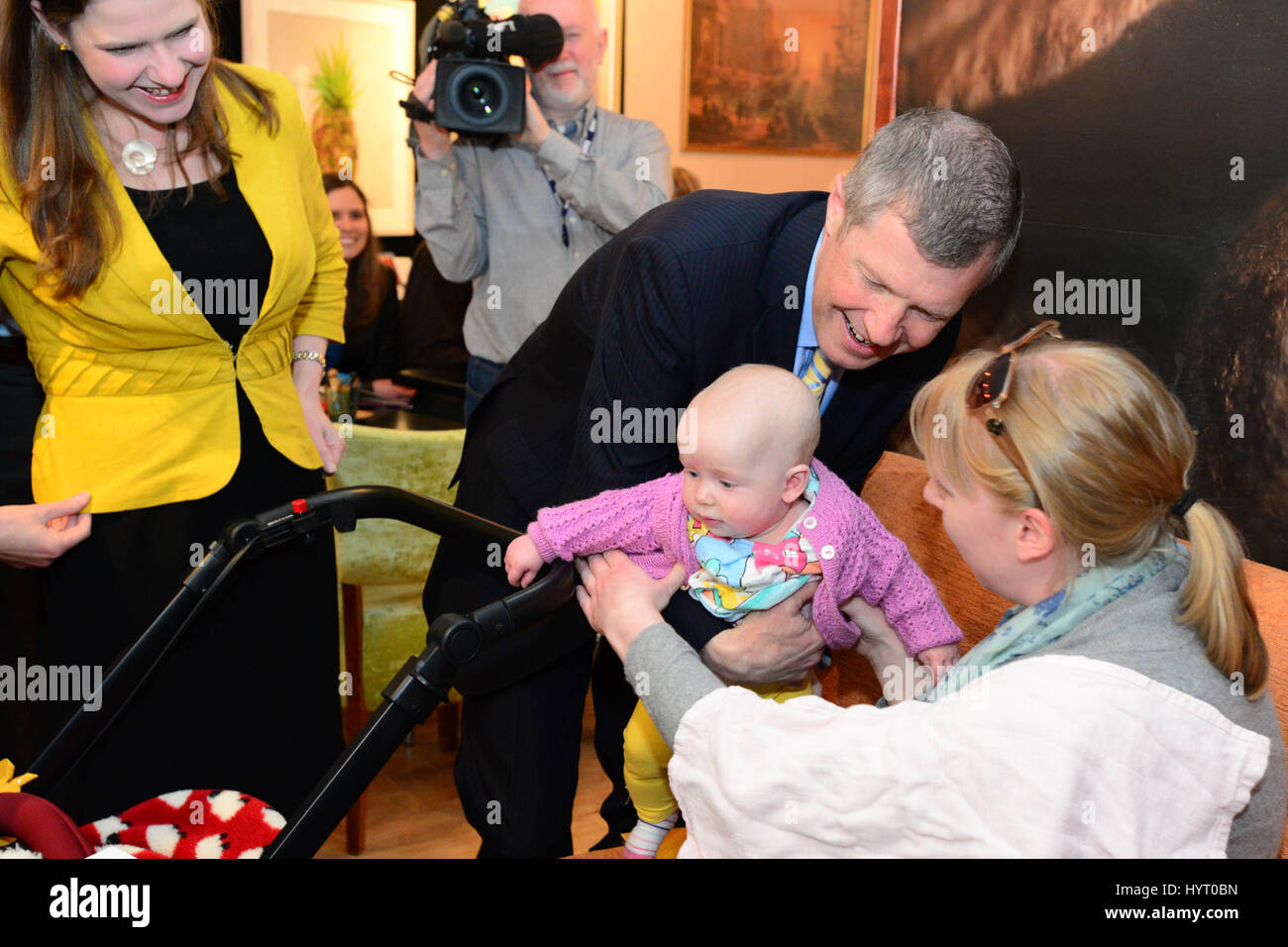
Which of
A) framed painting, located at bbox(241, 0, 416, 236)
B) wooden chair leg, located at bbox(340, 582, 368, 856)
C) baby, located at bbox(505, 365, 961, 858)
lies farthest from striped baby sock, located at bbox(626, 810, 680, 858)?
framed painting, located at bbox(241, 0, 416, 236)

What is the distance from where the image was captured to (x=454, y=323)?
4.65 meters

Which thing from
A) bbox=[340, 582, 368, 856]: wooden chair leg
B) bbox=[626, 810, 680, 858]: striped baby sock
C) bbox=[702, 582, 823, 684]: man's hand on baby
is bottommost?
bbox=[340, 582, 368, 856]: wooden chair leg

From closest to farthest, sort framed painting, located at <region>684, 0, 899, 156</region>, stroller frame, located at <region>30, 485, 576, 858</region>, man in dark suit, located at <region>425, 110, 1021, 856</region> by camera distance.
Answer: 1. stroller frame, located at <region>30, 485, 576, 858</region>
2. man in dark suit, located at <region>425, 110, 1021, 856</region>
3. framed painting, located at <region>684, 0, 899, 156</region>

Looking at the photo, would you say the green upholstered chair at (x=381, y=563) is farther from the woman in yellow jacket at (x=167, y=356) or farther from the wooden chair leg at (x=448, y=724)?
the woman in yellow jacket at (x=167, y=356)

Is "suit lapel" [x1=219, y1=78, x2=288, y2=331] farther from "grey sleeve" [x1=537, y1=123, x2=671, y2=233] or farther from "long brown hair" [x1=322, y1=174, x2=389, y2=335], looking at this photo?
"long brown hair" [x1=322, y1=174, x2=389, y2=335]

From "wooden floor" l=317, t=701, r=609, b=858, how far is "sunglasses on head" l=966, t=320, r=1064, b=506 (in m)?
2.14

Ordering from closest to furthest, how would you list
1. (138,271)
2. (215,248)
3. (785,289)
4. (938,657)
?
(785,289), (938,657), (138,271), (215,248)

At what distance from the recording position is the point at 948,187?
134 centimetres

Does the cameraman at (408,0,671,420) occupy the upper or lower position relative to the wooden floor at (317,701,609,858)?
upper

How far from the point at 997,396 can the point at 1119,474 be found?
14 cm

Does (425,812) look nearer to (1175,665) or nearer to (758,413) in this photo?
(758,413)

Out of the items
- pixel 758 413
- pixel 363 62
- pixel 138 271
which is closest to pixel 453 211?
pixel 138 271

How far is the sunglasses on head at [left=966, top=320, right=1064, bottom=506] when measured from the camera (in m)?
1.15

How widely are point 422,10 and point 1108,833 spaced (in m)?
5.41
